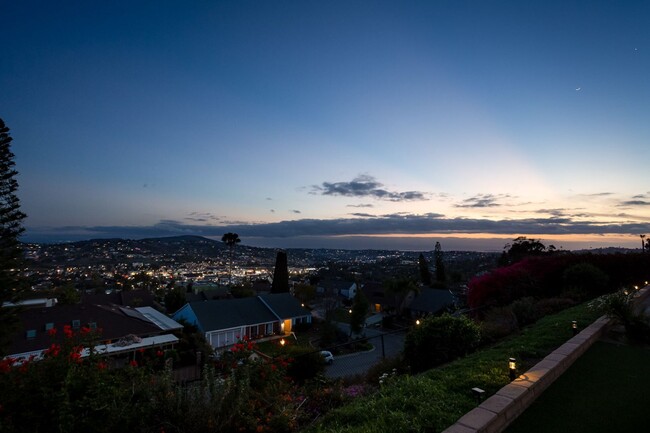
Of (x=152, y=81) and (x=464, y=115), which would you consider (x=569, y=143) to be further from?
(x=152, y=81)

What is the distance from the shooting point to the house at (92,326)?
57.0ft

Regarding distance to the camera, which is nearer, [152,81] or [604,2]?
[604,2]

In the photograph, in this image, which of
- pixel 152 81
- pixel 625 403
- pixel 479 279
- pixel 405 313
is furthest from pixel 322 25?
pixel 405 313

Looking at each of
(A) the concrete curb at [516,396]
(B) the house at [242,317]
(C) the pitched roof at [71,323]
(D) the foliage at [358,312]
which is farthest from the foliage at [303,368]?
(D) the foliage at [358,312]

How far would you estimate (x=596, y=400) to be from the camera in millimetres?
3879

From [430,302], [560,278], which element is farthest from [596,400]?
[430,302]

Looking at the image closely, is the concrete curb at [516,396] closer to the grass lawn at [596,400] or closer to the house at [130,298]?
the grass lawn at [596,400]

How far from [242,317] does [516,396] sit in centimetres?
2682

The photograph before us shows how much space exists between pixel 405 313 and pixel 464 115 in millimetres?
27576

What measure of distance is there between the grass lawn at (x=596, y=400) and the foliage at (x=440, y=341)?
1825mm

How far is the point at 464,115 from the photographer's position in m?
14.5

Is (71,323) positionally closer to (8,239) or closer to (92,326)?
(92,326)

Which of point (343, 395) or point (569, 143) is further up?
point (569, 143)

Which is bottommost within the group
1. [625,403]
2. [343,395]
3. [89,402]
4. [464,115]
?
[343,395]
